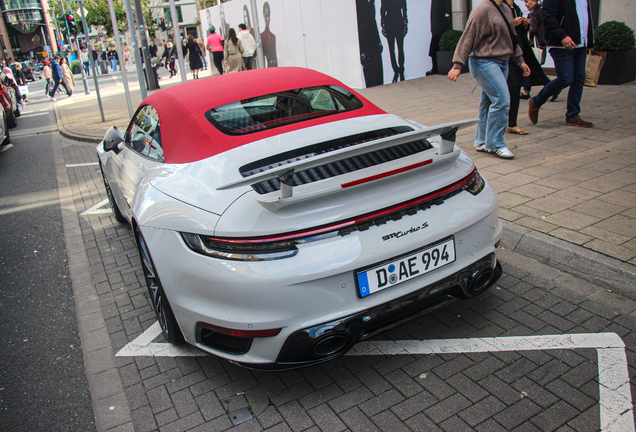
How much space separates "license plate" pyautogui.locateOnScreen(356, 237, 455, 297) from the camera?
89.7 inches

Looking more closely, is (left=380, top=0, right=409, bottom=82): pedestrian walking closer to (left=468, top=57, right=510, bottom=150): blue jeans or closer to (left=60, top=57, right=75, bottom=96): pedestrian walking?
(left=468, top=57, right=510, bottom=150): blue jeans

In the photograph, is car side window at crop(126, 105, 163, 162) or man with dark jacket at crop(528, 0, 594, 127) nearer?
car side window at crop(126, 105, 163, 162)

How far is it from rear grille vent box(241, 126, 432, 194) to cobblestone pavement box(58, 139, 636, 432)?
1.05 m

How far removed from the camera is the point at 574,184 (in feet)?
15.4

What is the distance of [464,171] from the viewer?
8.70 ft

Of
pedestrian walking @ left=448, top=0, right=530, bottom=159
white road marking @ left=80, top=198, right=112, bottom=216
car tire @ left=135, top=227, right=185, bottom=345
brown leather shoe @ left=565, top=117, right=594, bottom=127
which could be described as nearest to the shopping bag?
brown leather shoe @ left=565, top=117, right=594, bottom=127

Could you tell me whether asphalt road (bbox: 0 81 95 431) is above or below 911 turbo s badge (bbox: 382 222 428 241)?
below

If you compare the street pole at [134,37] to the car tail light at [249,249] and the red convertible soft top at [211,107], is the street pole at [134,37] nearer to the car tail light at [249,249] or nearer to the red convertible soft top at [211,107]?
the red convertible soft top at [211,107]

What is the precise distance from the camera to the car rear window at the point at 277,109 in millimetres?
3123

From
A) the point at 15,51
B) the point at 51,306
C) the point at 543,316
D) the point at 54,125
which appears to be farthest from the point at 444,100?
the point at 15,51

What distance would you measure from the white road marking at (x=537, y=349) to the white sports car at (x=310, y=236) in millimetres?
283

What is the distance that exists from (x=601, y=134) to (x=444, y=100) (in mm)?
3891

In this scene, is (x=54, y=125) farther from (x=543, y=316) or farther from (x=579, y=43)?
(x=543, y=316)

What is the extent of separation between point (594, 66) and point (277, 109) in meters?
8.34
